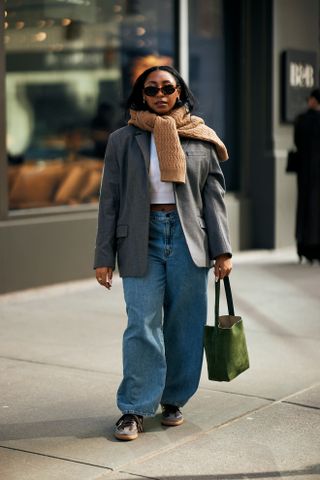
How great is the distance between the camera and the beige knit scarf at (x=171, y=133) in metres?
5.13

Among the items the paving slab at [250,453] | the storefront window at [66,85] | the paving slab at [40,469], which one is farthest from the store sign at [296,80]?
the paving slab at [40,469]

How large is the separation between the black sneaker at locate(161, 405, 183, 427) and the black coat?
20.2ft

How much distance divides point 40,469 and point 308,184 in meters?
7.31

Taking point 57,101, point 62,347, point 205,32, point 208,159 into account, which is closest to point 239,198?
point 205,32

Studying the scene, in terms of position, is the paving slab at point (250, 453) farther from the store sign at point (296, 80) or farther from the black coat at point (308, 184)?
the store sign at point (296, 80)

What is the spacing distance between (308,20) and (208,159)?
8518 millimetres

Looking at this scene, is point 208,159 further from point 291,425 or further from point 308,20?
point 308,20

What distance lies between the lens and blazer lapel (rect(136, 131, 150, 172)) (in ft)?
17.2

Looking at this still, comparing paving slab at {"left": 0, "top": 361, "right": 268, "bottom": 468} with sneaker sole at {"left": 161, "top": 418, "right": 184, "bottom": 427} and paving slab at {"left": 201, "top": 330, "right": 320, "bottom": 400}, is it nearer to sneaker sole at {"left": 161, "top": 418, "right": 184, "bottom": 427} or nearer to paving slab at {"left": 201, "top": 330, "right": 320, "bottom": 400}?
sneaker sole at {"left": 161, "top": 418, "right": 184, "bottom": 427}

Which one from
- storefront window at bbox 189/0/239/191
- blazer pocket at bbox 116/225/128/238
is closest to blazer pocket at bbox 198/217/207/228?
blazer pocket at bbox 116/225/128/238

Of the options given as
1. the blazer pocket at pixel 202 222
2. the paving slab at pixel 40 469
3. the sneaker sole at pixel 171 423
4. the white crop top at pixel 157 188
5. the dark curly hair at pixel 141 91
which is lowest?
the sneaker sole at pixel 171 423

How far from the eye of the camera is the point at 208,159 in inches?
211

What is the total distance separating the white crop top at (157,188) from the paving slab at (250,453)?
47.1 inches

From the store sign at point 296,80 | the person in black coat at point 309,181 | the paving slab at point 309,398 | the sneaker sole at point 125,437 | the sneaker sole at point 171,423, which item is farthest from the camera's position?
the store sign at point 296,80
